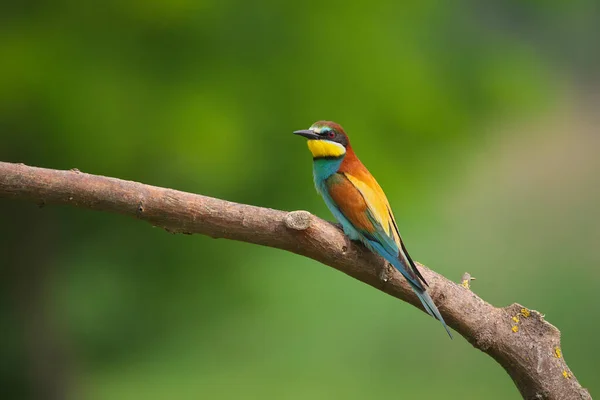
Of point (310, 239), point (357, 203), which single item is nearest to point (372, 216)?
point (357, 203)

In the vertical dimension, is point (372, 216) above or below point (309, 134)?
below

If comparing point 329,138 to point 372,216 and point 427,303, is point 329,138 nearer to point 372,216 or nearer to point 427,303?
point 372,216

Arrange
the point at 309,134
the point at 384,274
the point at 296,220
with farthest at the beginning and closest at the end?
the point at 309,134, the point at 384,274, the point at 296,220

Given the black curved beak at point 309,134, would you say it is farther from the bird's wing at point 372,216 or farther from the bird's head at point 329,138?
the bird's wing at point 372,216

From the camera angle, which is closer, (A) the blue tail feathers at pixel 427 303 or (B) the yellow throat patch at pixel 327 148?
(A) the blue tail feathers at pixel 427 303

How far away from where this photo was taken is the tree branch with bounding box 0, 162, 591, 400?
4.68 ft

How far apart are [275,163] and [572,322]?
5.13 ft

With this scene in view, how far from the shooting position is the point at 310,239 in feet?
5.04

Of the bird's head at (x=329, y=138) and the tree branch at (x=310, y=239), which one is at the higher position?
the bird's head at (x=329, y=138)

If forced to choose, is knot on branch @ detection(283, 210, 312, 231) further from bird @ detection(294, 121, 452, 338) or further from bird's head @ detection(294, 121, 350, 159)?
bird's head @ detection(294, 121, 350, 159)

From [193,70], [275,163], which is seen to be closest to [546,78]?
[275,163]

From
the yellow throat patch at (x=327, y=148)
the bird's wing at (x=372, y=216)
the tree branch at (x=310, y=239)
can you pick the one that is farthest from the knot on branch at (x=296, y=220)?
the yellow throat patch at (x=327, y=148)

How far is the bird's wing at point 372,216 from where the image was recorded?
5.23 ft

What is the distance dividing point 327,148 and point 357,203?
0.18 meters
